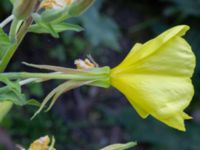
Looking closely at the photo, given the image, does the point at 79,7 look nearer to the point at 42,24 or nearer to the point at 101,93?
the point at 42,24

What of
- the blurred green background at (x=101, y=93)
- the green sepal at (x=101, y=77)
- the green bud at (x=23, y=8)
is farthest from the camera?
the blurred green background at (x=101, y=93)

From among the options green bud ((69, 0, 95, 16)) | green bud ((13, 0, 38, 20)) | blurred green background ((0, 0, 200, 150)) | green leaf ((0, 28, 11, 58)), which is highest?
green bud ((13, 0, 38, 20))

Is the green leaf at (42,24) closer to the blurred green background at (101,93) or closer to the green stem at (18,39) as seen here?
the green stem at (18,39)

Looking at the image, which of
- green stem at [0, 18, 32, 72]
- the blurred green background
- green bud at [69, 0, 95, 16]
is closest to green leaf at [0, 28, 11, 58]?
green stem at [0, 18, 32, 72]

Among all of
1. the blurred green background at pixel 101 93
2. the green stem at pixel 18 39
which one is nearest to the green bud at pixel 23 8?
the green stem at pixel 18 39

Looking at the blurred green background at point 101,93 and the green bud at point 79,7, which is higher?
the green bud at point 79,7

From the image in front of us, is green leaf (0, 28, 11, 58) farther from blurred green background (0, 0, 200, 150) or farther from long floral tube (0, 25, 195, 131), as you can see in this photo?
blurred green background (0, 0, 200, 150)
